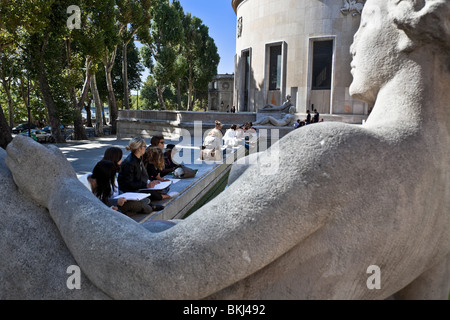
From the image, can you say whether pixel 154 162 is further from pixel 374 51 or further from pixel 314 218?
pixel 314 218

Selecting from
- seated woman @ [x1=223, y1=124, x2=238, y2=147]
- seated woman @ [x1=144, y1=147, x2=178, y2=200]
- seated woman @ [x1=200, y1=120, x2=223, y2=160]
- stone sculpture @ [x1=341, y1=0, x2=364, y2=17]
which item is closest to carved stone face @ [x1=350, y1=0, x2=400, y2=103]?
seated woman @ [x1=144, y1=147, x2=178, y2=200]

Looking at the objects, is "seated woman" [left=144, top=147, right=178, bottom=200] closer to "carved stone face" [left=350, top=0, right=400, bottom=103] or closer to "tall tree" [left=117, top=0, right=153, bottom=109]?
"carved stone face" [left=350, top=0, right=400, bottom=103]

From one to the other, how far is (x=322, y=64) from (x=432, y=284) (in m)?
24.6

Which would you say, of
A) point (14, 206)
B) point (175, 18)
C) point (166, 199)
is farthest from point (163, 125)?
point (14, 206)

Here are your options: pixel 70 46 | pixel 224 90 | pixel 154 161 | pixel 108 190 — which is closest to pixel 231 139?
pixel 154 161

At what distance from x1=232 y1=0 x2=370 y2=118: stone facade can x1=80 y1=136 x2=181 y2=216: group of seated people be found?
59.5ft

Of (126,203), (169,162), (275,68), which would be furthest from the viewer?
(275,68)

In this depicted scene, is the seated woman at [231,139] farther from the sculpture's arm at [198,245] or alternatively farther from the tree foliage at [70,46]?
the sculpture's arm at [198,245]

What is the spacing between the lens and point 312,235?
3.78 ft

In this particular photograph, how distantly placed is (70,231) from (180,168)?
660 centimetres

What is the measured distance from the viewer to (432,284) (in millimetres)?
1414

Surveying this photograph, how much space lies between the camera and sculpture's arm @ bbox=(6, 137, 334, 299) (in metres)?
1.09
